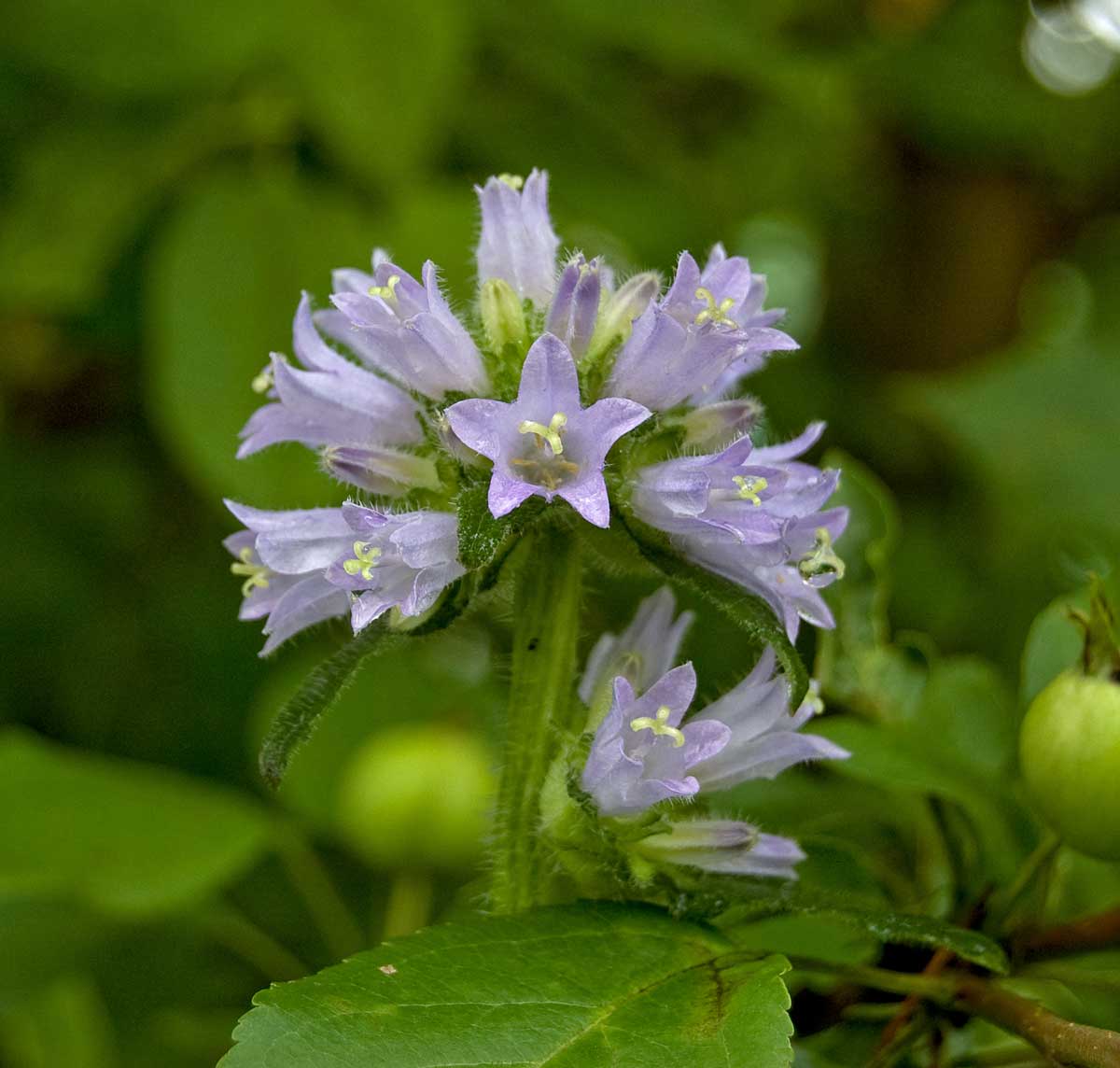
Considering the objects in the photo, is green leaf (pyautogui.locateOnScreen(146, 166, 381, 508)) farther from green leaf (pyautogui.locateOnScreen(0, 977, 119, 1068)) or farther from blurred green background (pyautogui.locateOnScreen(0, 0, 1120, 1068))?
green leaf (pyautogui.locateOnScreen(0, 977, 119, 1068))

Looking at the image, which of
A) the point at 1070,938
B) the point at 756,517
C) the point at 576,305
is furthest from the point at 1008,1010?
the point at 576,305

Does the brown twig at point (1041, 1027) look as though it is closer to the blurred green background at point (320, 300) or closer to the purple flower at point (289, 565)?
the blurred green background at point (320, 300)

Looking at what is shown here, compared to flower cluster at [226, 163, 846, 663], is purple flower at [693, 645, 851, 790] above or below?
below

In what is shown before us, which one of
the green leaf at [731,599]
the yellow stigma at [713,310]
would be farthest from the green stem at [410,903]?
the yellow stigma at [713,310]

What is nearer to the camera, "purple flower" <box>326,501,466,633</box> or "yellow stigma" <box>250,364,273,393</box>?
"purple flower" <box>326,501,466,633</box>

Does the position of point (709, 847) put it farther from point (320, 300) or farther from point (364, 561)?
point (320, 300)

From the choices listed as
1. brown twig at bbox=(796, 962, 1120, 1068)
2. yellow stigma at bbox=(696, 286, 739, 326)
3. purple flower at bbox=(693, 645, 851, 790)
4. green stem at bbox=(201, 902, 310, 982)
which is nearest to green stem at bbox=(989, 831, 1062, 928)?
brown twig at bbox=(796, 962, 1120, 1068)
